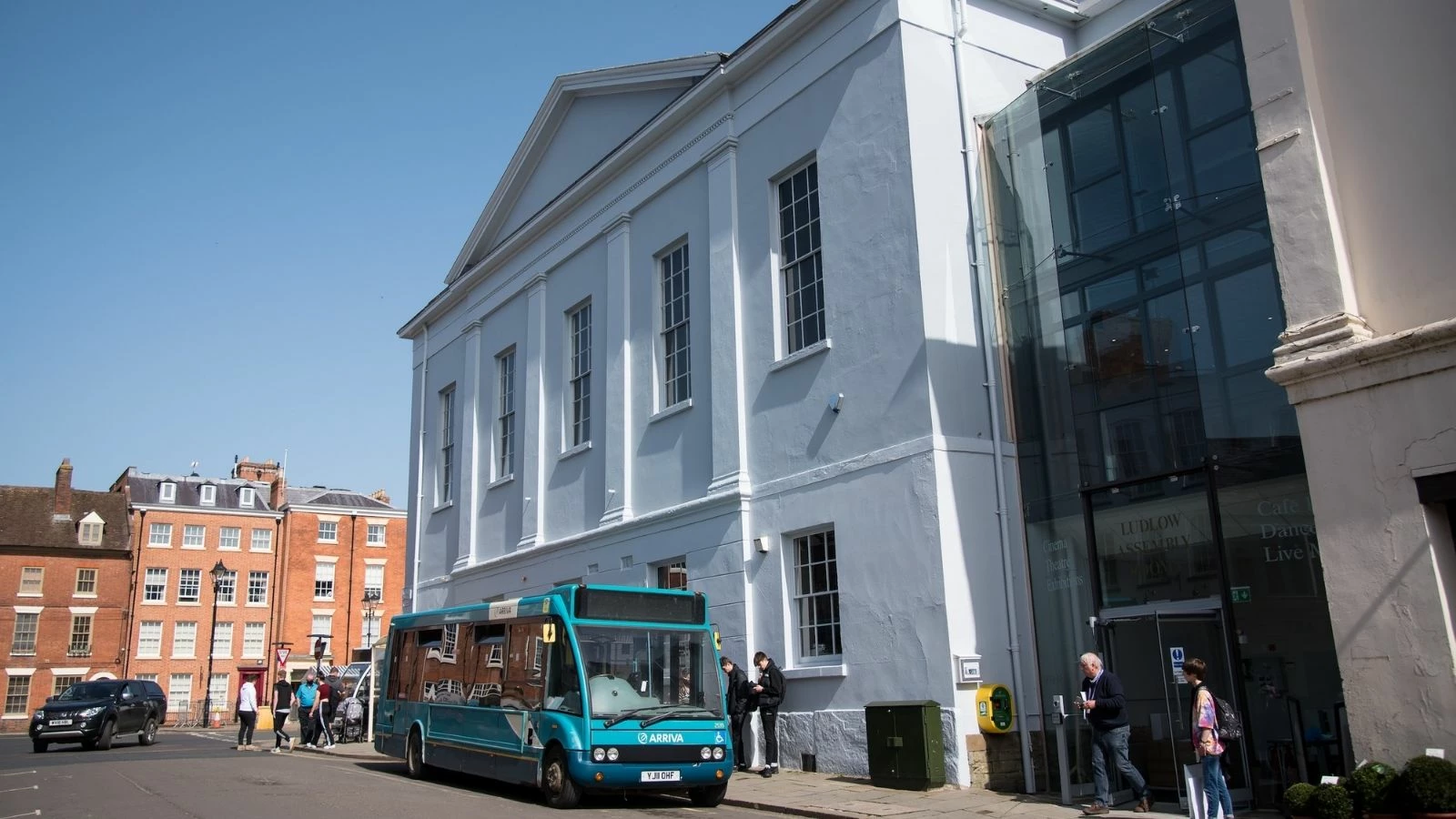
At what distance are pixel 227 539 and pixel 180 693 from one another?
8.13 m

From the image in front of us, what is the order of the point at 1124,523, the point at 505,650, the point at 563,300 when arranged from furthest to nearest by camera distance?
1. the point at 563,300
2. the point at 505,650
3. the point at 1124,523

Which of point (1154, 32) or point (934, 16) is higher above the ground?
point (934, 16)

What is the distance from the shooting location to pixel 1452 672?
8.70m

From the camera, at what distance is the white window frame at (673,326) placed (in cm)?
1995

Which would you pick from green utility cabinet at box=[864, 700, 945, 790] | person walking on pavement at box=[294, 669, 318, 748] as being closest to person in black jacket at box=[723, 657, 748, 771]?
green utility cabinet at box=[864, 700, 945, 790]

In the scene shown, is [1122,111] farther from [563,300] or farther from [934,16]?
[563,300]

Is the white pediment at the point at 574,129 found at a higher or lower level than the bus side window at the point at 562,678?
higher

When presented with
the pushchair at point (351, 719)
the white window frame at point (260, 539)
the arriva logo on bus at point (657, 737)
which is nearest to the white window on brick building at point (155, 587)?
the white window frame at point (260, 539)

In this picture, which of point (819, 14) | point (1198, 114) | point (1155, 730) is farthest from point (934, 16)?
point (1155, 730)

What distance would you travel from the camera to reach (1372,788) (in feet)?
28.5

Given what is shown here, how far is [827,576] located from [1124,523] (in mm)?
4396

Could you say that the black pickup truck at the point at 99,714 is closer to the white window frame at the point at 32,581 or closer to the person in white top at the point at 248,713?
the person in white top at the point at 248,713

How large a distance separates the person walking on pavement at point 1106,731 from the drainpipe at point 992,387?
82.6 inches

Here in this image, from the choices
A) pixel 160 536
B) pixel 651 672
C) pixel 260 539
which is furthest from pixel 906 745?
pixel 160 536
